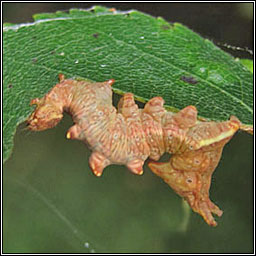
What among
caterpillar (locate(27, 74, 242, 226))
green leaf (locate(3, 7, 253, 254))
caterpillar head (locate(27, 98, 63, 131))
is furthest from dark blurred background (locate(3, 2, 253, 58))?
caterpillar head (locate(27, 98, 63, 131))

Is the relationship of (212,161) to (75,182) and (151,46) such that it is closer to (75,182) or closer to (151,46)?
(151,46)

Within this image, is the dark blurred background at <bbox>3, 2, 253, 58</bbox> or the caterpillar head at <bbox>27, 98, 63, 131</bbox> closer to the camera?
the caterpillar head at <bbox>27, 98, 63, 131</bbox>

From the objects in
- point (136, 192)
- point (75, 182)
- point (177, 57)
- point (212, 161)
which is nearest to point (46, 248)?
point (75, 182)

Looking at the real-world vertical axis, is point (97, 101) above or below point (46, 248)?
above

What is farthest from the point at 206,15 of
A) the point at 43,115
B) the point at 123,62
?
the point at 43,115

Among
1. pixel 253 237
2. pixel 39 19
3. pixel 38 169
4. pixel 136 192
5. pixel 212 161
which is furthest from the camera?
pixel 38 169

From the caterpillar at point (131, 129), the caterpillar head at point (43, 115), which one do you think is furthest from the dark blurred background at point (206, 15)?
the caterpillar head at point (43, 115)

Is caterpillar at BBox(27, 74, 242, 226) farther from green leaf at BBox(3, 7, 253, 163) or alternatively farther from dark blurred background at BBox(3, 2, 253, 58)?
dark blurred background at BBox(3, 2, 253, 58)
